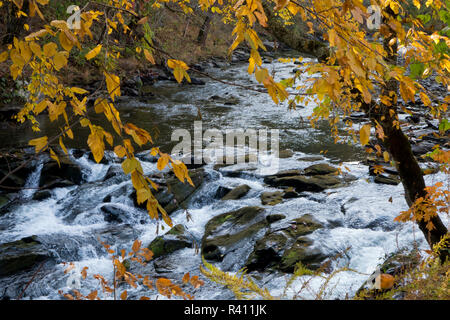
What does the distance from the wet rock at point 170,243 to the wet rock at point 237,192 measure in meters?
1.61

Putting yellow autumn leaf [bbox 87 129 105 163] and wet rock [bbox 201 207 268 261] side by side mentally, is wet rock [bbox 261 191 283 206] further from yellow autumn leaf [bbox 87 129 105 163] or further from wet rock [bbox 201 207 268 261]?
yellow autumn leaf [bbox 87 129 105 163]

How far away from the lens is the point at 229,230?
6.33 meters

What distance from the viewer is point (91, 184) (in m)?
8.54

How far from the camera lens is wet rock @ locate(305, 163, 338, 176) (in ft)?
27.2

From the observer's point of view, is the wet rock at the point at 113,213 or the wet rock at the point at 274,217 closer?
the wet rock at the point at 274,217

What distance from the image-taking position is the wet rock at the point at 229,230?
229 inches

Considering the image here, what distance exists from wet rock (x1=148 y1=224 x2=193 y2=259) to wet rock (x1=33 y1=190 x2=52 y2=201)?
337 centimetres

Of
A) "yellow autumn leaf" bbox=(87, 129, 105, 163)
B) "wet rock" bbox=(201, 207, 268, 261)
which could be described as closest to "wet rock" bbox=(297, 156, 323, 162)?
"wet rock" bbox=(201, 207, 268, 261)

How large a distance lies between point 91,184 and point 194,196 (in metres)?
2.66

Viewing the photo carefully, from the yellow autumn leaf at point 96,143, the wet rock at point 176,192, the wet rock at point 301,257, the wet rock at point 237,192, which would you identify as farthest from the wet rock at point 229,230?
the yellow autumn leaf at point 96,143

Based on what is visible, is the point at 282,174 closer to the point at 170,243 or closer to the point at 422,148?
the point at 170,243

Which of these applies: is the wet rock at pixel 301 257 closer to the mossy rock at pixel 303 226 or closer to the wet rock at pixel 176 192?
the mossy rock at pixel 303 226

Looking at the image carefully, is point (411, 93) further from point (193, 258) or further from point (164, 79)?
point (164, 79)
